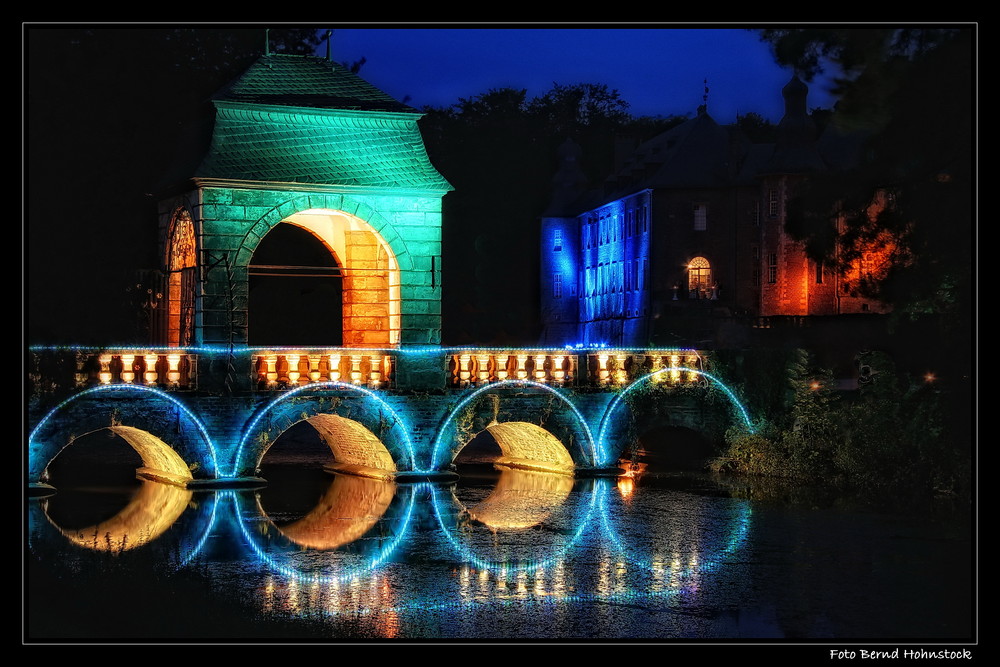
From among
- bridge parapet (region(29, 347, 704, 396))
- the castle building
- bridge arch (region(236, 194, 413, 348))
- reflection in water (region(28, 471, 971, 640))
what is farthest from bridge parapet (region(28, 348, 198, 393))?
the castle building

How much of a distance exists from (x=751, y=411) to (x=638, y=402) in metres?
2.81

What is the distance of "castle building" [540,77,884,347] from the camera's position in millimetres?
55219

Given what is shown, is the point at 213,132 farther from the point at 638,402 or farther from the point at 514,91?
the point at 514,91

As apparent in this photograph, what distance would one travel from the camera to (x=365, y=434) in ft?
100

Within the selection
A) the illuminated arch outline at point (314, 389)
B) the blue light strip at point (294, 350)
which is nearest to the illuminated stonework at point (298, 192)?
the blue light strip at point (294, 350)

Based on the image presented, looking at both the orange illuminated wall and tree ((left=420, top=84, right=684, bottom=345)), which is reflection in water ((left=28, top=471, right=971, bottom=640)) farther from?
tree ((left=420, top=84, right=684, bottom=345))

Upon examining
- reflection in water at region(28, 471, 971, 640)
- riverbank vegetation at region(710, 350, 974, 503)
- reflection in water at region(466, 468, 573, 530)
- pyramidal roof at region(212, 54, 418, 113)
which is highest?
pyramidal roof at region(212, 54, 418, 113)

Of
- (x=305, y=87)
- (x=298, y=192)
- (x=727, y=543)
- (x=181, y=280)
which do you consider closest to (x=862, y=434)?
(x=727, y=543)

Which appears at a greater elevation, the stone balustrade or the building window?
the building window

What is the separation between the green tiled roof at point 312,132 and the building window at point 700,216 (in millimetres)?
30064

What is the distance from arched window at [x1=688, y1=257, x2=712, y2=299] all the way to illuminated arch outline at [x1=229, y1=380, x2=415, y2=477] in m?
31.3

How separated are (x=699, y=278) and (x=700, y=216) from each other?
2.62 metres

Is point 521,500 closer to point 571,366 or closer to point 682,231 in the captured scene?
point 571,366

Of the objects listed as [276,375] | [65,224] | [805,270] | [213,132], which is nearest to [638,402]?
[276,375]
